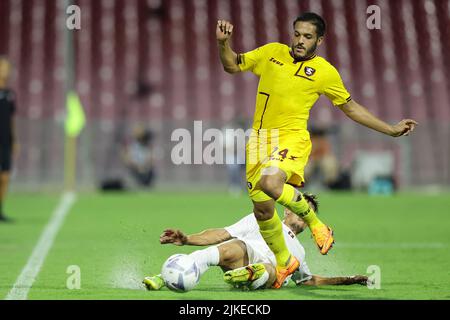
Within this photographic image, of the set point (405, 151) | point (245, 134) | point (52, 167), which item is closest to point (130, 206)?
point (245, 134)

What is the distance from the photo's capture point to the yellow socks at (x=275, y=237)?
7484 mm

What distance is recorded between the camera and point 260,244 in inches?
303

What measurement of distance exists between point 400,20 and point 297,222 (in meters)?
19.5

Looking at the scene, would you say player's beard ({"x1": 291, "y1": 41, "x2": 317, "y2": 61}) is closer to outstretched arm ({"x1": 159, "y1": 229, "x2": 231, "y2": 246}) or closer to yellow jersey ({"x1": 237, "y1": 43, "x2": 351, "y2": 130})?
yellow jersey ({"x1": 237, "y1": 43, "x2": 351, "y2": 130})

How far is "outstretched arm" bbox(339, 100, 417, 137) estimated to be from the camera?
756 cm

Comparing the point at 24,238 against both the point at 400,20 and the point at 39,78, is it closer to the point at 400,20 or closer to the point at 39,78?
the point at 39,78

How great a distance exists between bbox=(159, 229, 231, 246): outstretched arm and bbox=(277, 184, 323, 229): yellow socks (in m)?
0.59

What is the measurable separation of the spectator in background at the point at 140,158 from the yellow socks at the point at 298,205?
15355mm

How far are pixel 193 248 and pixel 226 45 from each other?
12.9ft
